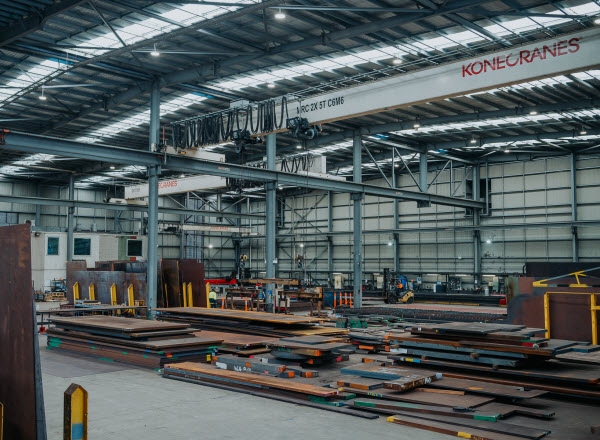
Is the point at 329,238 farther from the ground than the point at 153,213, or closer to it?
closer to it

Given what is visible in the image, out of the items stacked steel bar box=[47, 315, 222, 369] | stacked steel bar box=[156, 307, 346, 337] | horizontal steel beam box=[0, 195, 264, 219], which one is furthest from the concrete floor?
horizontal steel beam box=[0, 195, 264, 219]

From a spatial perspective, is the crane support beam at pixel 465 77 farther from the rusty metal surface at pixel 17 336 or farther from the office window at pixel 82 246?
the office window at pixel 82 246

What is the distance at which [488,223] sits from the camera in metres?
31.8

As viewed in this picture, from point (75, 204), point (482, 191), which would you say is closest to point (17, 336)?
point (75, 204)

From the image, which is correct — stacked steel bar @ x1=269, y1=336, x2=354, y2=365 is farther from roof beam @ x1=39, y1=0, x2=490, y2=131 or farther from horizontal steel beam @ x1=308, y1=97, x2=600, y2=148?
horizontal steel beam @ x1=308, y1=97, x2=600, y2=148

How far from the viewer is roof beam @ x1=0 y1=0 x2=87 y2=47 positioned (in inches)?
468

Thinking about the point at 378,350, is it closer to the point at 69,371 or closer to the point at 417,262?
the point at 69,371

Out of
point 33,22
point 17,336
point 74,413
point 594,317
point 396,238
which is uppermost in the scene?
point 33,22

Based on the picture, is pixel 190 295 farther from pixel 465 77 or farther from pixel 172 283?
pixel 465 77

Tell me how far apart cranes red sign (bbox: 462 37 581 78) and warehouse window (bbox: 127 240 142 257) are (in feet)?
93.3

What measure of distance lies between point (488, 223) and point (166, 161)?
69.2 ft

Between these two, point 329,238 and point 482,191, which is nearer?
point 482,191

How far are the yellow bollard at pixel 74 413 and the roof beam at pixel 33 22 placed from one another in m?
10.5

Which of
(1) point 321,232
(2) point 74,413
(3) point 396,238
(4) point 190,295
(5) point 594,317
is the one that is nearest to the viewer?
(2) point 74,413
